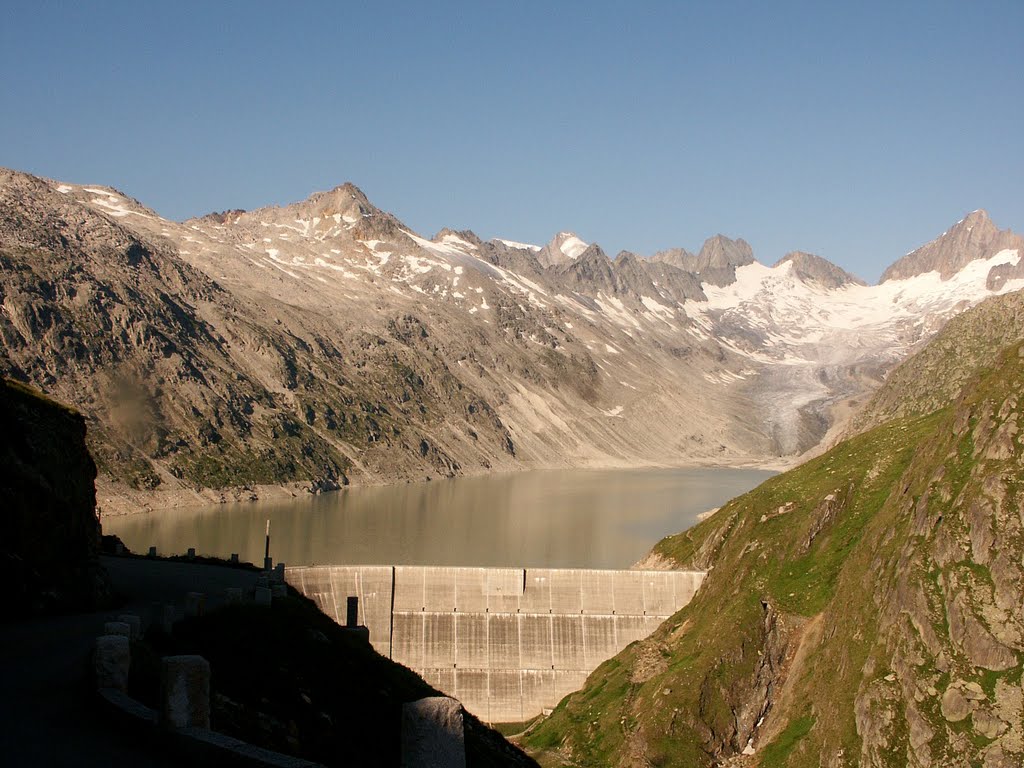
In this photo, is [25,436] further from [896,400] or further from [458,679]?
[896,400]

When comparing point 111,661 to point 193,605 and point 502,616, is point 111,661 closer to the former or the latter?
point 193,605

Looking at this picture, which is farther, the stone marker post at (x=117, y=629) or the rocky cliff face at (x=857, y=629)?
the rocky cliff face at (x=857, y=629)

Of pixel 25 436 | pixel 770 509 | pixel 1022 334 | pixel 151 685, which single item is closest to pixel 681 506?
pixel 1022 334

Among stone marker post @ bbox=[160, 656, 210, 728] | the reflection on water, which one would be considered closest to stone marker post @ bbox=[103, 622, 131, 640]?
stone marker post @ bbox=[160, 656, 210, 728]

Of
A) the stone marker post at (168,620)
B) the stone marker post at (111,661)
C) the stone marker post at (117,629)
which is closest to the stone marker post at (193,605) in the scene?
the stone marker post at (168,620)

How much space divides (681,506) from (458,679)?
122m

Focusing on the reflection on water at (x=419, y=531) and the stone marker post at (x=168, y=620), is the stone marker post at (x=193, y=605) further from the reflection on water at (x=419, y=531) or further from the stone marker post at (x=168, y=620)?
the reflection on water at (x=419, y=531)

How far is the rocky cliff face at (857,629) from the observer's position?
48375 mm

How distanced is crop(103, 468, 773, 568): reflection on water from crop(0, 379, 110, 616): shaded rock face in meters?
78.4

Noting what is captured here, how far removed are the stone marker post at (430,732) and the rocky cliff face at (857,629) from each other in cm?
4013

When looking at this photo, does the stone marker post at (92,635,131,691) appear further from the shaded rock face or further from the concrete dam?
the concrete dam

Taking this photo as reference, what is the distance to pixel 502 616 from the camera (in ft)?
266

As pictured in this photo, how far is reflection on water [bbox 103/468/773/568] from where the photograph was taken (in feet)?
418

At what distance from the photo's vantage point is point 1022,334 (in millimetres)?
128250
